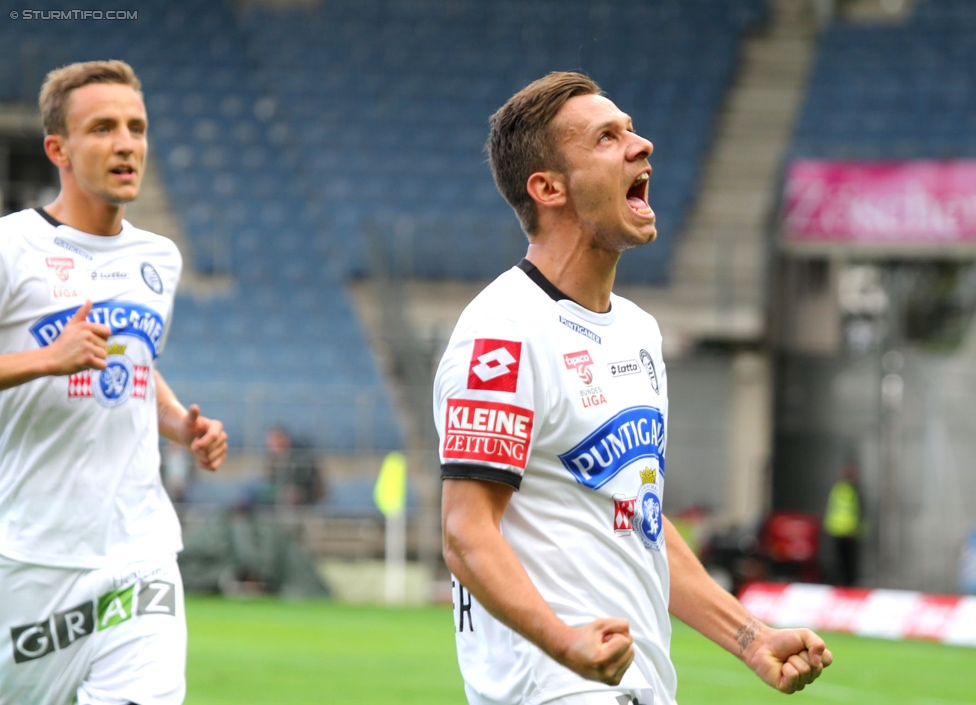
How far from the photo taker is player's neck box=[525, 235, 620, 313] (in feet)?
11.6

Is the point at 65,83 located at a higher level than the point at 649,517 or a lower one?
higher

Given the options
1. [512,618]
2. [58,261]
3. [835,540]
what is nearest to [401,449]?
[835,540]

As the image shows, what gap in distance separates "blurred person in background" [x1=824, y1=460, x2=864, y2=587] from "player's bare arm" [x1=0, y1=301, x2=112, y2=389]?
1671 centimetres

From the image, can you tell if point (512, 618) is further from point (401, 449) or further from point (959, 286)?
point (959, 286)

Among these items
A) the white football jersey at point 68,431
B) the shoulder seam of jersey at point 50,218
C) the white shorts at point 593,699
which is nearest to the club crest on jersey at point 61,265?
the white football jersey at point 68,431

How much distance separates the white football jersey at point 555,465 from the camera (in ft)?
10.6

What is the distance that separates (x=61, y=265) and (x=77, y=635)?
1.13 m

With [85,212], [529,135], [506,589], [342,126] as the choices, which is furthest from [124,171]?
[342,126]

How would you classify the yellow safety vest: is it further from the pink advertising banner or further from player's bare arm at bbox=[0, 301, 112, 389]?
player's bare arm at bbox=[0, 301, 112, 389]

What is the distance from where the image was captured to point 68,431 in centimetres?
463

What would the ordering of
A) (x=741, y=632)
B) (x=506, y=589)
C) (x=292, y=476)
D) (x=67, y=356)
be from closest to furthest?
(x=506, y=589) < (x=741, y=632) < (x=67, y=356) < (x=292, y=476)

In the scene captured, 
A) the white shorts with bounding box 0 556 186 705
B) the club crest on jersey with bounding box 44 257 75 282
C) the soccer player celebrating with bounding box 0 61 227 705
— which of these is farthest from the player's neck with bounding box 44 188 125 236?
the white shorts with bounding box 0 556 186 705

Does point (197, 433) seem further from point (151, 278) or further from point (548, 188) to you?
point (548, 188)

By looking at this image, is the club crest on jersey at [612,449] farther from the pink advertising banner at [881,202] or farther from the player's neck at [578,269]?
the pink advertising banner at [881,202]
